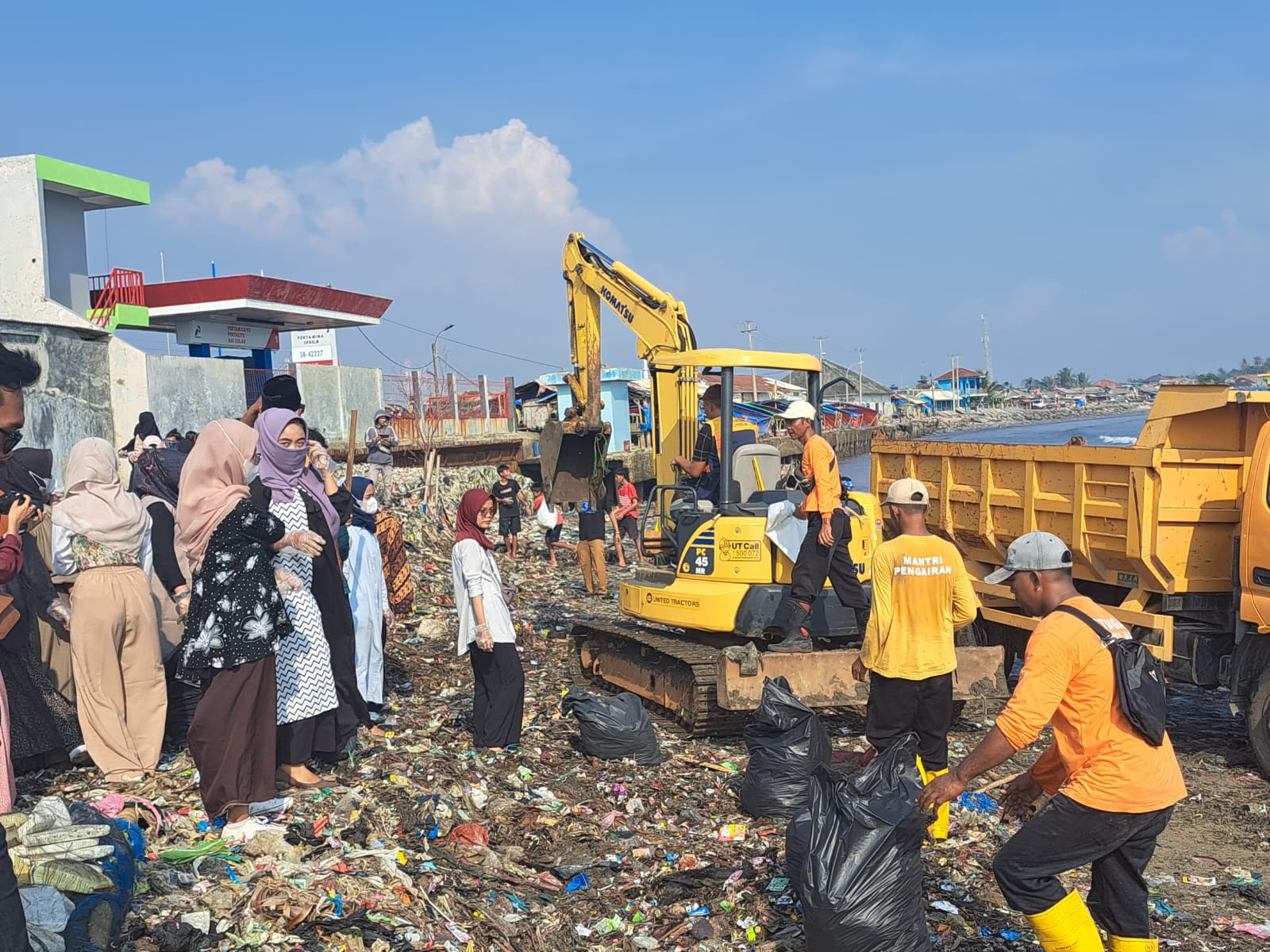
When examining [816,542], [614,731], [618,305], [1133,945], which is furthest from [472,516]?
[618,305]

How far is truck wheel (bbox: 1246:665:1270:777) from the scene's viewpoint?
6086 mm

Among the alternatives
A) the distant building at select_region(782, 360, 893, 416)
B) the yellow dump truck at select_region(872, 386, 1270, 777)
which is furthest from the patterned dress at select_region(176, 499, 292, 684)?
the distant building at select_region(782, 360, 893, 416)

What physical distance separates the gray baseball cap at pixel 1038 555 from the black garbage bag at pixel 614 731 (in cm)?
328

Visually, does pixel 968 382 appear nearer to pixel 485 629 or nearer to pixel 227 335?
pixel 227 335

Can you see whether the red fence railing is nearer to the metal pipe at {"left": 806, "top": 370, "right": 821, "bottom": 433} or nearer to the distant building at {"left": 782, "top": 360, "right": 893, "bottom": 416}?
the metal pipe at {"left": 806, "top": 370, "right": 821, "bottom": 433}

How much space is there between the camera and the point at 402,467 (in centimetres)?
2050

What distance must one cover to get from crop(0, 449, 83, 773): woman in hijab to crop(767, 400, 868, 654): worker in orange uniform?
13.7 ft

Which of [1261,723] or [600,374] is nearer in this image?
[1261,723]

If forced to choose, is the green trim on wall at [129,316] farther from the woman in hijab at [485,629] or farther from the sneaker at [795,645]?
the sneaker at [795,645]

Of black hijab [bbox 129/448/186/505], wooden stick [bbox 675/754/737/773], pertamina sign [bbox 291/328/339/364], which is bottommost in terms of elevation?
wooden stick [bbox 675/754/737/773]

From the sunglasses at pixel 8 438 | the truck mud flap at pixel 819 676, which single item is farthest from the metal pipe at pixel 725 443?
the sunglasses at pixel 8 438

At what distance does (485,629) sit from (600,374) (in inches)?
215

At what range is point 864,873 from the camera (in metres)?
3.51

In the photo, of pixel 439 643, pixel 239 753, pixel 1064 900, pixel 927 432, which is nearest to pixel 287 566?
pixel 239 753
